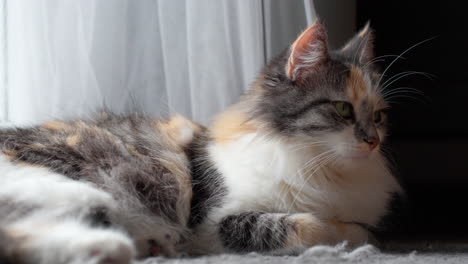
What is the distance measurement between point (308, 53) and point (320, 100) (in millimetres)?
123

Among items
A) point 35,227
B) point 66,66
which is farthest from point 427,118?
point 35,227

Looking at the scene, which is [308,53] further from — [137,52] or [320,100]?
[137,52]

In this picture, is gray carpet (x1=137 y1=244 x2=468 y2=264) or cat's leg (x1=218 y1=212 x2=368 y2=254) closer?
gray carpet (x1=137 y1=244 x2=468 y2=264)

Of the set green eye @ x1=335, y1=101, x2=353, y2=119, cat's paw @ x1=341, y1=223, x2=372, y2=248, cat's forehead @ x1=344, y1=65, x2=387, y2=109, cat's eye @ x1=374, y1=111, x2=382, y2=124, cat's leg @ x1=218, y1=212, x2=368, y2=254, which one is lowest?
cat's paw @ x1=341, y1=223, x2=372, y2=248

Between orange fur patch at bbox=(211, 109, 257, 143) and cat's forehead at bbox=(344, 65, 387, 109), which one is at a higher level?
cat's forehead at bbox=(344, 65, 387, 109)

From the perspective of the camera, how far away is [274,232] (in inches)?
51.4

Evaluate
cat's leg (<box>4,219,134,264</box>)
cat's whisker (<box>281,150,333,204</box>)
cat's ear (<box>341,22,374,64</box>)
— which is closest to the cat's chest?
cat's whisker (<box>281,150,333,204</box>)

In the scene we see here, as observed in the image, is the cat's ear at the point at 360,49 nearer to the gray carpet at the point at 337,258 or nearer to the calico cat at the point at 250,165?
the calico cat at the point at 250,165

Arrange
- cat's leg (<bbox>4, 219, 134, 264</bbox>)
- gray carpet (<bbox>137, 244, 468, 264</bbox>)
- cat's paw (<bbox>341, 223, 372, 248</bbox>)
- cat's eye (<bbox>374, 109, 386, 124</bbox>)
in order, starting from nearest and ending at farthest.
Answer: cat's leg (<bbox>4, 219, 134, 264</bbox>)
gray carpet (<bbox>137, 244, 468, 264</bbox>)
cat's paw (<bbox>341, 223, 372, 248</bbox>)
cat's eye (<bbox>374, 109, 386, 124</bbox>)

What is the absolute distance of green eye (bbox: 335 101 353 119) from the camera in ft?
4.55

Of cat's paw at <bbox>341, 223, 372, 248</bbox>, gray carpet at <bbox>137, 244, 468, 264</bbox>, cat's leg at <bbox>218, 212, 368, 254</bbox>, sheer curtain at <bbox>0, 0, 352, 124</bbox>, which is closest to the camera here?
gray carpet at <bbox>137, 244, 468, 264</bbox>

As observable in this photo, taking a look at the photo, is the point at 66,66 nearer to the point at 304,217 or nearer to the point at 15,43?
the point at 15,43

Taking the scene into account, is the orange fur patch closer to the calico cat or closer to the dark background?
the calico cat

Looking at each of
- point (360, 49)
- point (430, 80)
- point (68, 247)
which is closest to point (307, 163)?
point (360, 49)
